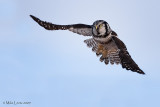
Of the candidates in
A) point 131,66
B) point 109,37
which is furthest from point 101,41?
point 131,66

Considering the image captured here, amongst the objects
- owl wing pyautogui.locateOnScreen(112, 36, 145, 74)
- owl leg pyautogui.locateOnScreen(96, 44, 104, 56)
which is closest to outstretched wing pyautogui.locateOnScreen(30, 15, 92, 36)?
owl leg pyautogui.locateOnScreen(96, 44, 104, 56)

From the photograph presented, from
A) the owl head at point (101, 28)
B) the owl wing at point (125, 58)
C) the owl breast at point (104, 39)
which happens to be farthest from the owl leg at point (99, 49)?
the owl head at point (101, 28)

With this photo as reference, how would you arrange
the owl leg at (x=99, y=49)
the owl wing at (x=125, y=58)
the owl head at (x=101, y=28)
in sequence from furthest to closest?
the owl leg at (x=99, y=49) → the owl head at (x=101, y=28) → the owl wing at (x=125, y=58)

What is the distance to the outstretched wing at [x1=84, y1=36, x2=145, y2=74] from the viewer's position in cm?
2545

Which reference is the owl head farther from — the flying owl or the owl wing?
the owl wing

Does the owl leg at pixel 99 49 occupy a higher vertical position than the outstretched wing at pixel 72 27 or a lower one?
lower

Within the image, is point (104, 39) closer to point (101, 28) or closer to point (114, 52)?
point (101, 28)

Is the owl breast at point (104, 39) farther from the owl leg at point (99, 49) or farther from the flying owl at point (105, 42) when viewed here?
the owl leg at point (99, 49)

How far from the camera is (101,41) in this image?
2622 cm

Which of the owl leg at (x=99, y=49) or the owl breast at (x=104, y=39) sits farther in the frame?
the owl leg at (x=99, y=49)

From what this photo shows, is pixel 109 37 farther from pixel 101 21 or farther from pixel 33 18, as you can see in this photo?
pixel 33 18

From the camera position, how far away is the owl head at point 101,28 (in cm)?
2545

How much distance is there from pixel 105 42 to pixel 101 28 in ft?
3.50

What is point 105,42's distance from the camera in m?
26.3
